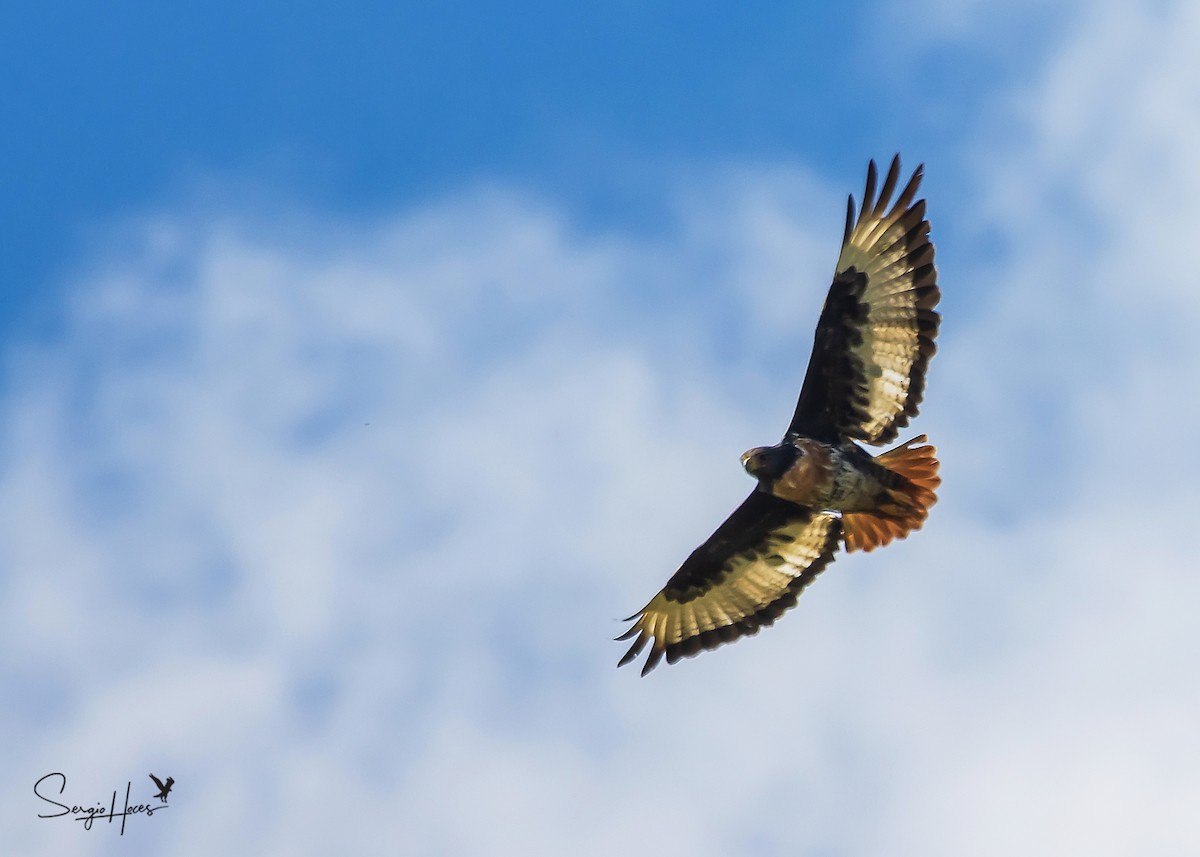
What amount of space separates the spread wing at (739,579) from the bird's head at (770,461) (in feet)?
3.72

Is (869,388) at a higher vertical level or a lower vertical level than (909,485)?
higher

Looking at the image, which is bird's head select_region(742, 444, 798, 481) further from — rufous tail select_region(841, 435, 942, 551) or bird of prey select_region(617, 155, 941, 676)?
rufous tail select_region(841, 435, 942, 551)

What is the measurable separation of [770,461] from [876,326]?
1636mm

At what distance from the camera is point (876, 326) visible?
12.2m

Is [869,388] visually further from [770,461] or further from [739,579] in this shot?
[739,579]

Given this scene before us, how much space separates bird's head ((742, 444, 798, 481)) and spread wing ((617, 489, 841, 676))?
113 cm

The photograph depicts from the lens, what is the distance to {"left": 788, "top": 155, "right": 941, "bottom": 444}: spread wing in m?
12.1

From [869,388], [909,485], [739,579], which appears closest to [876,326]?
[869,388]

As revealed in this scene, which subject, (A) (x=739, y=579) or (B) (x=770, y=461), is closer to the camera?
(B) (x=770, y=461)

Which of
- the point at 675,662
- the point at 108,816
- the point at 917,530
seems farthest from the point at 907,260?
the point at 108,816

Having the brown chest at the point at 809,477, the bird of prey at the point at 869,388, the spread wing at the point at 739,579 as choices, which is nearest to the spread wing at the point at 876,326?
the bird of prey at the point at 869,388

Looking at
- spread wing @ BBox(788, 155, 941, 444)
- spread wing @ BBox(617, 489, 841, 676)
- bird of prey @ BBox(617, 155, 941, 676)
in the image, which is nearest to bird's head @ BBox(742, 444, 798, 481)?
bird of prey @ BBox(617, 155, 941, 676)

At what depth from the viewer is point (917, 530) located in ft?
40.1

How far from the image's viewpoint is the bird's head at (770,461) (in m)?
11.9
